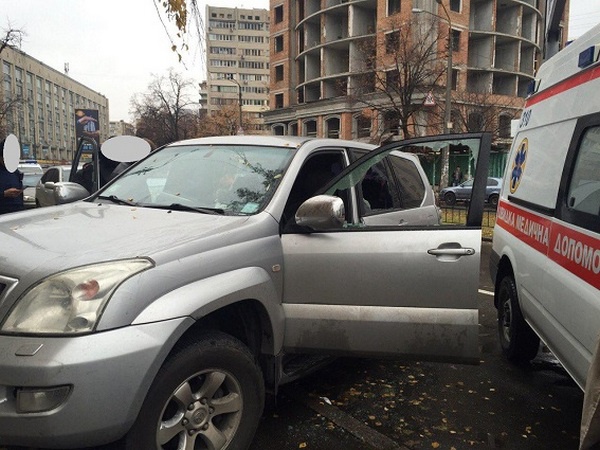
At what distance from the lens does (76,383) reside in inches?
70.4

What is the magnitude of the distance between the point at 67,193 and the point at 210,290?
203cm

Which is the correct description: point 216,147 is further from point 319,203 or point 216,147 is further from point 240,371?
point 240,371

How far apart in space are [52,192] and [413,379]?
330 cm

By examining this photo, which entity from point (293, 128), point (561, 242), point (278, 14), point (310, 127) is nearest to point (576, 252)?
point (561, 242)

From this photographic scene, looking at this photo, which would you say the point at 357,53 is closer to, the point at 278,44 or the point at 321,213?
the point at 278,44

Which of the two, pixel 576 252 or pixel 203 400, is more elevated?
pixel 576 252

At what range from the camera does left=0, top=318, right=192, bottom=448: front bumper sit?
179 cm

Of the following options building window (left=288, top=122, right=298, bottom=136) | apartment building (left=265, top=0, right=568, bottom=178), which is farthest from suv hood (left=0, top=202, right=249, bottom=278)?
building window (left=288, top=122, right=298, bottom=136)

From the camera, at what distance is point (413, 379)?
148 inches

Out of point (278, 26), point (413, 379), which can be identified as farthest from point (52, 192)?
point (278, 26)

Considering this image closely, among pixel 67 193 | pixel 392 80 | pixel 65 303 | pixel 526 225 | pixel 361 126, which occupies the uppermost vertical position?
pixel 392 80

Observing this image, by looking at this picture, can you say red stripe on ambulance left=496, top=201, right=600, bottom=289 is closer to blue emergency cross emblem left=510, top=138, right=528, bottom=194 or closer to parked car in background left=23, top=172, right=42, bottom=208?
blue emergency cross emblem left=510, top=138, right=528, bottom=194

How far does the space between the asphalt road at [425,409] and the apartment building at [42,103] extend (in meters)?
74.0

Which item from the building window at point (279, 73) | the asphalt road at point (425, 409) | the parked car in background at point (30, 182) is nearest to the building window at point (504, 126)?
the building window at point (279, 73)
